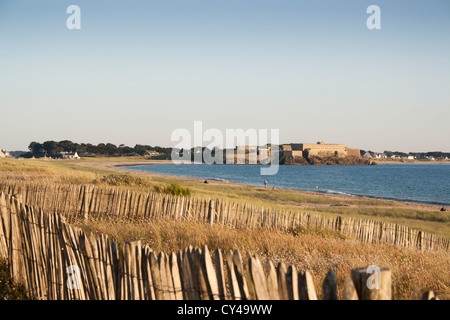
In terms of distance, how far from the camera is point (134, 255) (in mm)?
3303

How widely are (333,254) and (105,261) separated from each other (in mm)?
3917

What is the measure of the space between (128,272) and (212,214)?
578 centimetres

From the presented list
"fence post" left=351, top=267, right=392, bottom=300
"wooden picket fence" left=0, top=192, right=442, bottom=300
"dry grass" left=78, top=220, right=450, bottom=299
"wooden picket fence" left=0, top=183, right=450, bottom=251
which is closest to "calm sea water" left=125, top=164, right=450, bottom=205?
"wooden picket fence" left=0, top=183, right=450, bottom=251

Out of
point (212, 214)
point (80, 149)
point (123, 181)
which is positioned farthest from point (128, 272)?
point (80, 149)

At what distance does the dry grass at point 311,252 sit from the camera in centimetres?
506

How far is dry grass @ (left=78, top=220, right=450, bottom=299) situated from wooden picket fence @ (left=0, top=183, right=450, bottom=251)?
914 millimetres

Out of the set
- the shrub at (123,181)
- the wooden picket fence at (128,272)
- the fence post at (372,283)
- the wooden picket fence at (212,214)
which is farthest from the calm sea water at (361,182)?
the fence post at (372,283)

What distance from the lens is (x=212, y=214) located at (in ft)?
29.9
